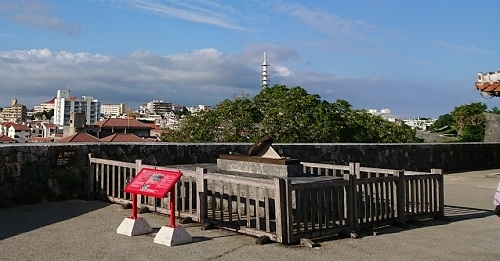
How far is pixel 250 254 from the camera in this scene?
542cm

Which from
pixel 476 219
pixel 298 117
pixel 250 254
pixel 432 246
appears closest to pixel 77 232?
pixel 250 254

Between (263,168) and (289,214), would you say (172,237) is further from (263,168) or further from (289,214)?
(263,168)

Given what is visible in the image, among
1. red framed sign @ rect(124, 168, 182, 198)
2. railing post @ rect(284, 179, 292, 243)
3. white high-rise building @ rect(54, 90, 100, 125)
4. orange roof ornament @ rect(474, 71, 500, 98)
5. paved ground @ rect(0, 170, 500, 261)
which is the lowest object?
paved ground @ rect(0, 170, 500, 261)

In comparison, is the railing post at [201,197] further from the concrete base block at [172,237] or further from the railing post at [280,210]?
the railing post at [280,210]

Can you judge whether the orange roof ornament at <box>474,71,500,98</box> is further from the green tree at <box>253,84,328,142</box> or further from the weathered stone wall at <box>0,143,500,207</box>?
the green tree at <box>253,84,328,142</box>

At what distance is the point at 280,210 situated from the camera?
5.86 m

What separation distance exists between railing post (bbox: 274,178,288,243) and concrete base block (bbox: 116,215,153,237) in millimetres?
1859

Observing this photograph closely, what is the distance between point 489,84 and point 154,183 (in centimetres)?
1337

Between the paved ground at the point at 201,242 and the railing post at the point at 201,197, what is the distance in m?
0.17

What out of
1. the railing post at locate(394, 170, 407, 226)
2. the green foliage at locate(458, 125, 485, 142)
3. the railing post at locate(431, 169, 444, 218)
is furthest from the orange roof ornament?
the green foliage at locate(458, 125, 485, 142)

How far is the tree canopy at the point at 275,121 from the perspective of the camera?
71.6 ft

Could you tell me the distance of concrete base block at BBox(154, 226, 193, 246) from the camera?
18.9 feet

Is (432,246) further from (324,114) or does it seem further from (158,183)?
(324,114)

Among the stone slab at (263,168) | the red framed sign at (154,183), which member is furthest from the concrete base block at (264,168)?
the red framed sign at (154,183)
